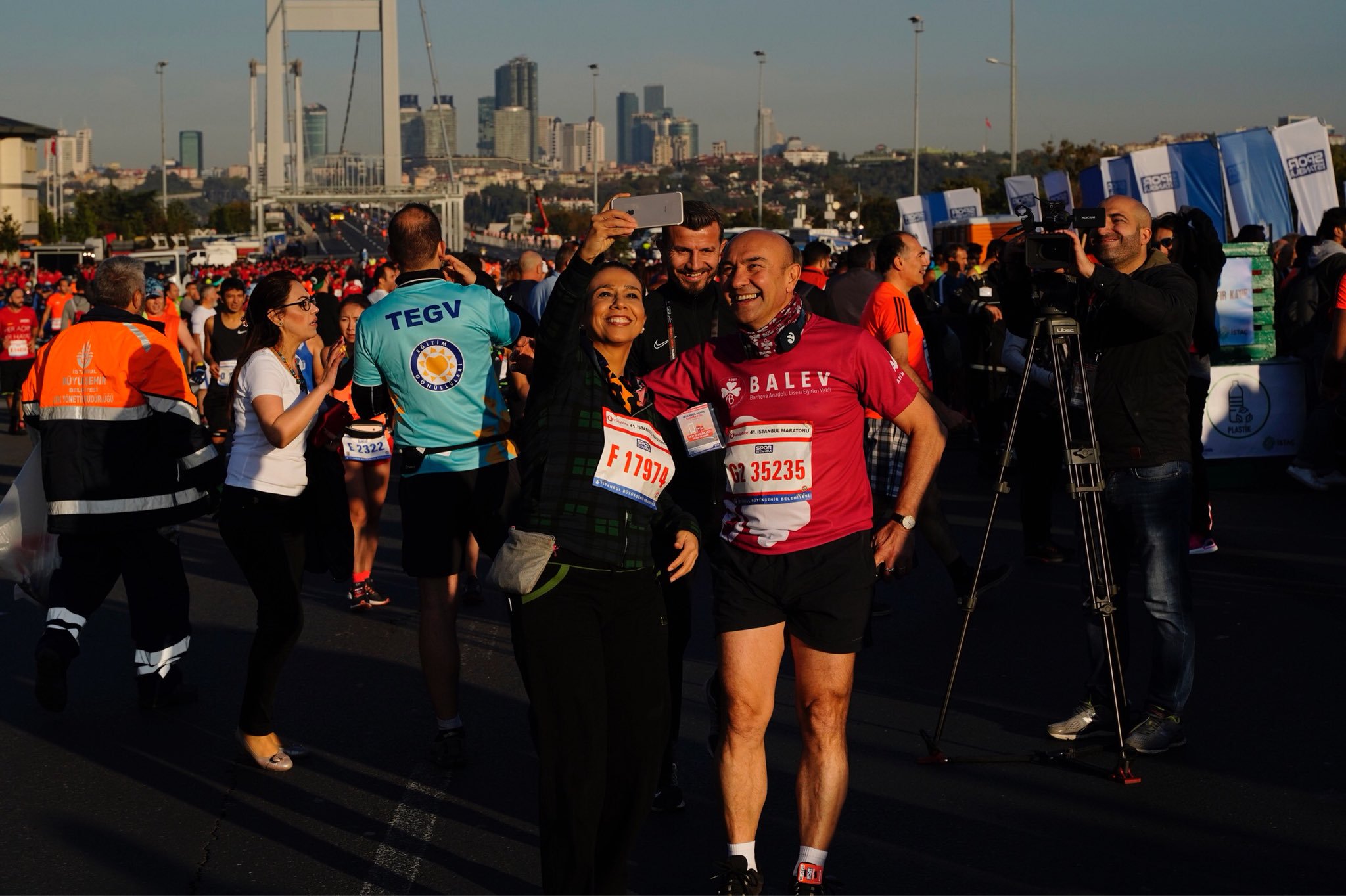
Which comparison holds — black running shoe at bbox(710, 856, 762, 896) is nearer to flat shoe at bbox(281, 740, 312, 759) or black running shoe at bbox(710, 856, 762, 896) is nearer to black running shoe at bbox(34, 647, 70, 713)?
flat shoe at bbox(281, 740, 312, 759)

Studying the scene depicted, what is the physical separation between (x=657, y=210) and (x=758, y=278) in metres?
0.34

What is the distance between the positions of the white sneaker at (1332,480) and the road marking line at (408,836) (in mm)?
8346

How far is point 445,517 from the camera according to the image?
5223 millimetres

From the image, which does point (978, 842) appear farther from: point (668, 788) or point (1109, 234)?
point (1109, 234)

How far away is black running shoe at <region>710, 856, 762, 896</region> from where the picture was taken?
4.00 metres

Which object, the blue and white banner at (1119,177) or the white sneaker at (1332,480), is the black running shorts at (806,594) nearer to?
the white sneaker at (1332,480)

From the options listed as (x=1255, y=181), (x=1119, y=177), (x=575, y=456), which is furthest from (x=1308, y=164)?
(x=575, y=456)

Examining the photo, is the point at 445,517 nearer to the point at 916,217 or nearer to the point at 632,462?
the point at 632,462

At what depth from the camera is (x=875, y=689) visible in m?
6.31

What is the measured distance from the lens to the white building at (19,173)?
10325 centimetres

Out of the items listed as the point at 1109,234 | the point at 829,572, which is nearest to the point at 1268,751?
the point at 1109,234

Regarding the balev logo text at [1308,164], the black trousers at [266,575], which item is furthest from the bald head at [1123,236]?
the balev logo text at [1308,164]

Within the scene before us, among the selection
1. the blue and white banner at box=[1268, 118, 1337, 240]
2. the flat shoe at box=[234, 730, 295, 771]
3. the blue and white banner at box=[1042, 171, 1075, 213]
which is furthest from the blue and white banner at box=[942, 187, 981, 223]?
the flat shoe at box=[234, 730, 295, 771]

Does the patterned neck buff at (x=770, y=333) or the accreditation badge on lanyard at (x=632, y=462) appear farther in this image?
the patterned neck buff at (x=770, y=333)
